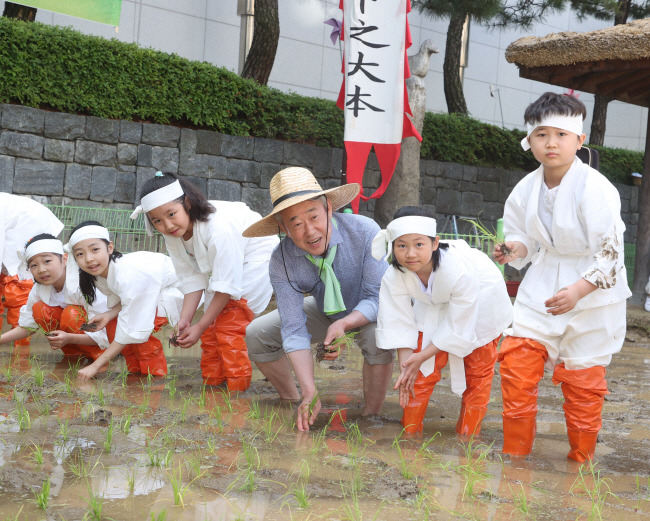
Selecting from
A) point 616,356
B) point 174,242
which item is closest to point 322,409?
point 174,242

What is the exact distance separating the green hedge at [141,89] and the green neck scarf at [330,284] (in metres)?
5.53

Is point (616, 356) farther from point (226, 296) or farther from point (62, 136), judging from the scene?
point (62, 136)

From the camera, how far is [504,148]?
512 inches

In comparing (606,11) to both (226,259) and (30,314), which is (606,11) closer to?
(226,259)

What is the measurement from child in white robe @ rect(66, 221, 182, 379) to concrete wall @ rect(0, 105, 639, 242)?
159 inches

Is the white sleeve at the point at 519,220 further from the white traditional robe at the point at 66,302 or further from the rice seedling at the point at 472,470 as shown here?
the white traditional robe at the point at 66,302

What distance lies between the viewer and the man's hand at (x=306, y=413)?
314 cm

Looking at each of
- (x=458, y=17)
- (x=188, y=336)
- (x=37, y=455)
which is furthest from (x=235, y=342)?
(x=458, y=17)

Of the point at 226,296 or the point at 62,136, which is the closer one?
the point at 226,296

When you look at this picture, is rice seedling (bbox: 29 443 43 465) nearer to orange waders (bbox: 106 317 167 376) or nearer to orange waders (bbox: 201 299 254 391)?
orange waders (bbox: 201 299 254 391)

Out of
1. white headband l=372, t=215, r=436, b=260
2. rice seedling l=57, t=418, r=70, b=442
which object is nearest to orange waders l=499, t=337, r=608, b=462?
white headband l=372, t=215, r=436, b=260

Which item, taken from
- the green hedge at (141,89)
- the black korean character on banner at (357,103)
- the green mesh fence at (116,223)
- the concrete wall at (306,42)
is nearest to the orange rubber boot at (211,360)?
the black korean character on banner at (357,103)

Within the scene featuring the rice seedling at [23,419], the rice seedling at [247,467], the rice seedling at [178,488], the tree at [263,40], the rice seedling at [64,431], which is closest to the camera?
the rice seedling at [178,488]

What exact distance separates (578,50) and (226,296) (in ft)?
15.3
